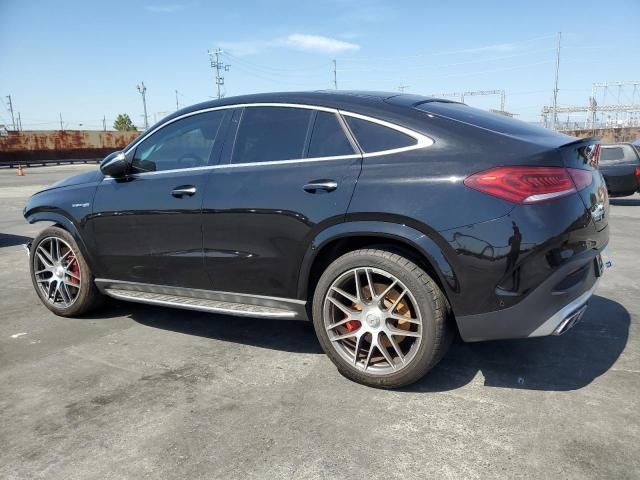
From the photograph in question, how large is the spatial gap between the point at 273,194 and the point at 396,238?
86cm

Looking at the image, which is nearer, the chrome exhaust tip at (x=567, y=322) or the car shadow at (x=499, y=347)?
the chrome exhaust tip at (x=567, y=322)

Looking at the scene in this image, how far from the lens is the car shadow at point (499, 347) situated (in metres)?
3.15

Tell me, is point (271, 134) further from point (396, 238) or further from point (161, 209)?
point (396, 238)

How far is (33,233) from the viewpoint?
29.8ft

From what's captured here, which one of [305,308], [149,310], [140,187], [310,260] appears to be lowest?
[149,310]

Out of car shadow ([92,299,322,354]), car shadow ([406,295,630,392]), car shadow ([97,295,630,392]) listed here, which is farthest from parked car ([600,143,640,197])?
car shadow ([92,299,322,354])

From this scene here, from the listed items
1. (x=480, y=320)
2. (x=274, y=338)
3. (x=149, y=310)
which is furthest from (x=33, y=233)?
(x=480, y=320)

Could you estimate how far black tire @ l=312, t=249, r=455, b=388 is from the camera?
285cm

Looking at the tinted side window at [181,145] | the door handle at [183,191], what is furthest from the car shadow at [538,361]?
the tinted side window at [181,145]

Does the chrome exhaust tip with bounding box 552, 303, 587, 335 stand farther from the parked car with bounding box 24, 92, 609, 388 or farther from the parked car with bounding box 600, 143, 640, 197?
the parked car with bounding box 600, 143, 640, 197

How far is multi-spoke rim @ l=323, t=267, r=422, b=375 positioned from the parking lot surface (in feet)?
0.64

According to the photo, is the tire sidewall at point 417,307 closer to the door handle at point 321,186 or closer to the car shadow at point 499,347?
the car shadow at point 499,347

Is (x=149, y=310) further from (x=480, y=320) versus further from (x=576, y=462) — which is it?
(x=576, y=462)

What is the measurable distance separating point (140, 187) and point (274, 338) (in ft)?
4.99
